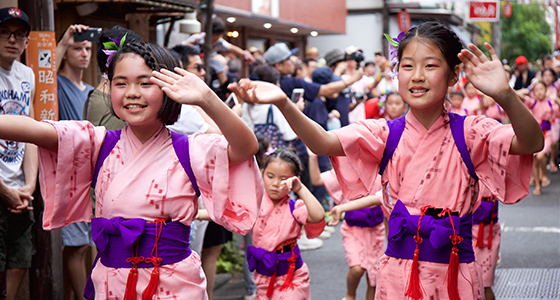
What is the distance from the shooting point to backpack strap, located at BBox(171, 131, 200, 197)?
295cm

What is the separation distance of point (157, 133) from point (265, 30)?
51.3ft

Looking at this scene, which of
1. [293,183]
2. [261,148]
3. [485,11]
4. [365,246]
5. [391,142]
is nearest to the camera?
[391,142]

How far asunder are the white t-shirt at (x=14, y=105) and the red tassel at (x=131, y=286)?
1.78 m

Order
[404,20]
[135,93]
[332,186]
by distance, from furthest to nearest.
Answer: [404,20] < [332,186] < [135,93]

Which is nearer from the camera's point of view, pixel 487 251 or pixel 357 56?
pixel 487 251

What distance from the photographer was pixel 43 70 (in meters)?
4.59

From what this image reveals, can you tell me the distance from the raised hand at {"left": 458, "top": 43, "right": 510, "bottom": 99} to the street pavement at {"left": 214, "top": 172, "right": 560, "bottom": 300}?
3.82m

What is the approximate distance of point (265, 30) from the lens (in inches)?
722

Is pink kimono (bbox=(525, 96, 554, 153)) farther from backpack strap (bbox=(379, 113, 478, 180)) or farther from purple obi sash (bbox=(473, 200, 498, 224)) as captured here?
backpack strap (bbox=(379, 113, 478, 180))

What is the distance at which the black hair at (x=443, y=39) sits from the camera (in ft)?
9.95

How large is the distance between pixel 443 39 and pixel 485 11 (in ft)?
54.0

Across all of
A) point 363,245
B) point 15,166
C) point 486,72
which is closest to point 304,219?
point 363,245

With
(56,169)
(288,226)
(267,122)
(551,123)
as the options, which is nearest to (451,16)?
(551,123)

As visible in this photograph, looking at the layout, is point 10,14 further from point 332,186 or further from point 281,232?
point 332,186
